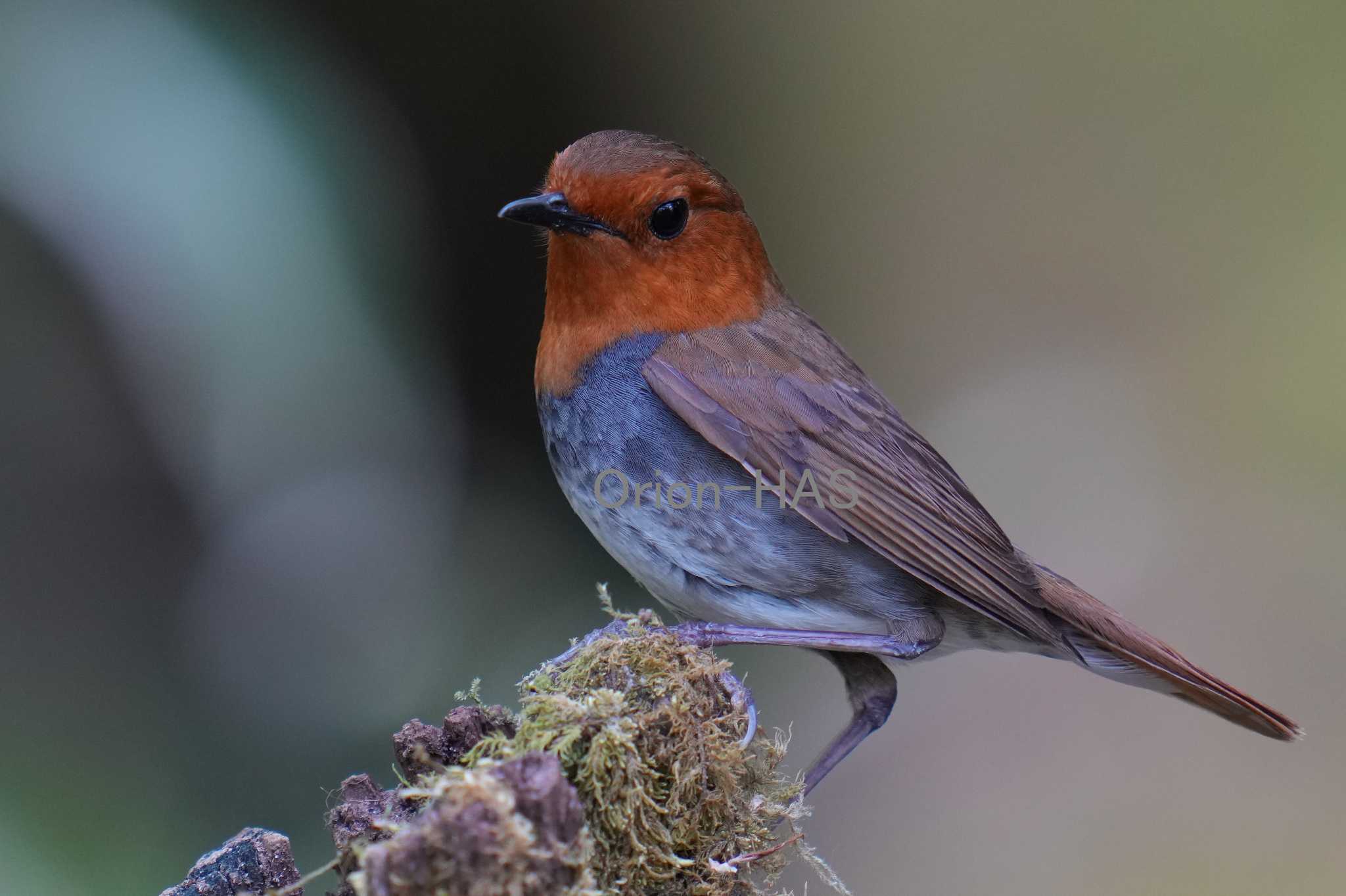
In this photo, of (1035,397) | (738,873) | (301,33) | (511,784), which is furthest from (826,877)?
(1035,397)

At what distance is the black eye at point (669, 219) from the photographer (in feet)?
11.3

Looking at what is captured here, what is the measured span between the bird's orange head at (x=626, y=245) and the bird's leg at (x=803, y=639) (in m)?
0.97

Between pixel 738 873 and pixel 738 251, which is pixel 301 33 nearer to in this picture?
pixel 738 251

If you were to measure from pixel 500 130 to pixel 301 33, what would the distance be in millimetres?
1023

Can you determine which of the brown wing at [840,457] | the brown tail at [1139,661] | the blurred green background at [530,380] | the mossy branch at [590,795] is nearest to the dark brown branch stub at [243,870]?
the mossy branch at [590,795]

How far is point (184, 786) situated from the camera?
3.87 metres

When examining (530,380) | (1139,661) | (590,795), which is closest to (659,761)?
(590,795)

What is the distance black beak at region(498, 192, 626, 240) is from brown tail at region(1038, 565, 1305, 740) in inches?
69.8

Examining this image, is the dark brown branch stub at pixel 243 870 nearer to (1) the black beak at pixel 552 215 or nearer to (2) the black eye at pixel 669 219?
(1) the black beak at pixel 552 215

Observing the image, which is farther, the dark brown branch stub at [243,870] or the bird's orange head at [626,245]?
the bird's orange head at [626,245]

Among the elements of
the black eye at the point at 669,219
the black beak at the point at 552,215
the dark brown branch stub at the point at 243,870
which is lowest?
the dark brown branch stub at the point at 243,870

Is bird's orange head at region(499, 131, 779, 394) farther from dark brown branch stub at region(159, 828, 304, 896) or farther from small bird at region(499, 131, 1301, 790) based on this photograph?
dark brown branch stub at region(159, 828, 304, 896)

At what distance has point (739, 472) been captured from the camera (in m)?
3.34

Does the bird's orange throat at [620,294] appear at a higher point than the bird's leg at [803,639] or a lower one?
higher
